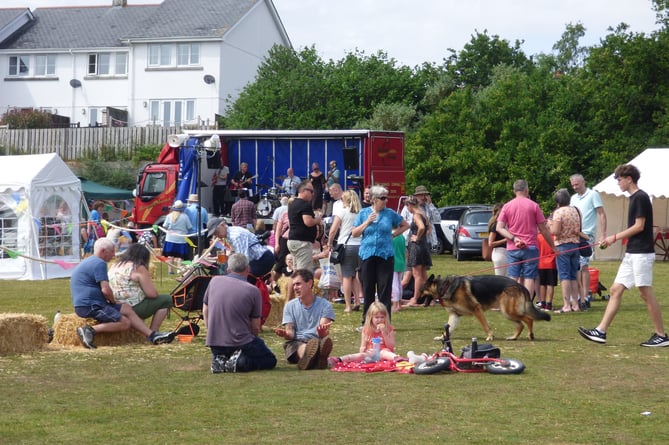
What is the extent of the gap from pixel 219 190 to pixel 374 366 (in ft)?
59.8

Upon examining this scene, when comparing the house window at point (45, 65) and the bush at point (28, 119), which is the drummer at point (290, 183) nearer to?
the bush at point (28, 119)

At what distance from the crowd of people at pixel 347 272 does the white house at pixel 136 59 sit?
4417cm

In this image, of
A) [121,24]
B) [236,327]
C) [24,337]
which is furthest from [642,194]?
[121,24]

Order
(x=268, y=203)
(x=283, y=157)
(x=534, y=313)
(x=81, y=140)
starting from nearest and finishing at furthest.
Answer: (x=534, y=313), (x=268, y=203), (x=283, y=157), (x=81, y=140)

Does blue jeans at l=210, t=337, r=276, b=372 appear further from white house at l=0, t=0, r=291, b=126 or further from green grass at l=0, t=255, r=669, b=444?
white house at l=0, t=0, r=291, b=126

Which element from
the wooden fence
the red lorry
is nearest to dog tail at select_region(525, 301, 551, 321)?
the red lorry

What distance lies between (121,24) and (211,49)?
7.38m

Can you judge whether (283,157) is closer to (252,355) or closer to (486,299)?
(486,299)

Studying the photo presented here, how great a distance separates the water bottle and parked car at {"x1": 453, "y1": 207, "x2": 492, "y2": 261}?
59.7 feet

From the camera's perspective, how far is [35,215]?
2309 cm

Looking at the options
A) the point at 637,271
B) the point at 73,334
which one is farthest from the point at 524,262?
the point at 73,334

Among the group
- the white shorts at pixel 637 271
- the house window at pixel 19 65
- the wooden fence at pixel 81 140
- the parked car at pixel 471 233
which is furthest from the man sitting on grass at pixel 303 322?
the house window at pixel 19 65

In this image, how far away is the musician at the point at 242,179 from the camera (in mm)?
27516

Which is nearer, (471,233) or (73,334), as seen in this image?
(73,334)
